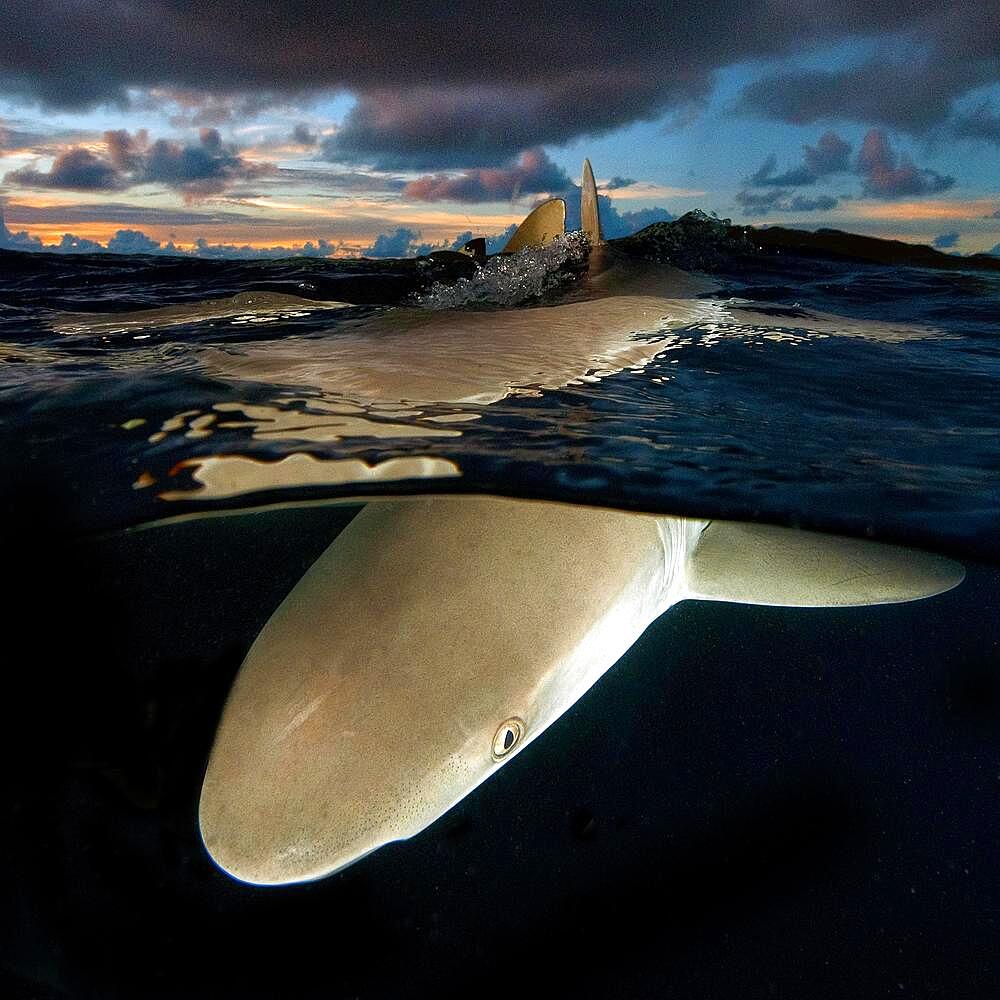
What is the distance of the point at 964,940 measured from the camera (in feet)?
7.45

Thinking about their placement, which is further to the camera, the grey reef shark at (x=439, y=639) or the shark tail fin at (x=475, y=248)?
the shark tail fin at (x=475, y=248)

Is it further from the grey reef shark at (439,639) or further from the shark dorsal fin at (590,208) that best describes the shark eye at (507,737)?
the shark dorsal fin at (590,208)

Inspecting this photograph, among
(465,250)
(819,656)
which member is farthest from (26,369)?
(465,250)

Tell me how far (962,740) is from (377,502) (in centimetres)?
247

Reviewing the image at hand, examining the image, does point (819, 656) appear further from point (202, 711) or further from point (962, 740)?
point (202, 711)

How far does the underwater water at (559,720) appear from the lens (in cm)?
209

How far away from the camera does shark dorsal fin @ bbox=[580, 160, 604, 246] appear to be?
10.4 meters

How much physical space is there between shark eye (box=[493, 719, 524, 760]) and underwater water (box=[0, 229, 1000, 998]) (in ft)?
1.02

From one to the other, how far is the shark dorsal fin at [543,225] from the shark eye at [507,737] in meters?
9.33

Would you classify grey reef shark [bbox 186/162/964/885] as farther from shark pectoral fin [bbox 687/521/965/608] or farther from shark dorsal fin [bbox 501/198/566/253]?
shark dorsal fin [bbox 501/198/566/253]

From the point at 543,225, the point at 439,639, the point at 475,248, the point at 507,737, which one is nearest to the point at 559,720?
the point at 507,737

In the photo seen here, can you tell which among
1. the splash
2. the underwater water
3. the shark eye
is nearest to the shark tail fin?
the splash

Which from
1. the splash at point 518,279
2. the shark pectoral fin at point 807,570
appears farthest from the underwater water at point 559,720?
the splash at point 518,279

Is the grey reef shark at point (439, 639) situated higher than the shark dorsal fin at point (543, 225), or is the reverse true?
the shark dorsal fin at point (543, 225)
